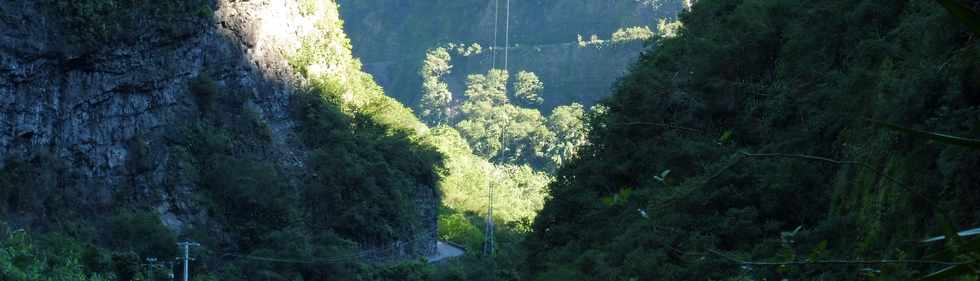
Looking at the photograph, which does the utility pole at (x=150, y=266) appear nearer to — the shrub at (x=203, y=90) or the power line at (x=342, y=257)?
the power line at (x=342, y=257)

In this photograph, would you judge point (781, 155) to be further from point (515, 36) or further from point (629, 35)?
point (515, 36)

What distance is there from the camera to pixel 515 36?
320 ft

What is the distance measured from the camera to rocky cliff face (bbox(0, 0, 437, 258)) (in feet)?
74.8

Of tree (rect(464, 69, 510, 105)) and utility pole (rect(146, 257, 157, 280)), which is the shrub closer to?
utility pole (rect(146, 257, 157, 280))

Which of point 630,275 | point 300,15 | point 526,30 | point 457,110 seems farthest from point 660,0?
point 630,275

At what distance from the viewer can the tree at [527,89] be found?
3150 inches

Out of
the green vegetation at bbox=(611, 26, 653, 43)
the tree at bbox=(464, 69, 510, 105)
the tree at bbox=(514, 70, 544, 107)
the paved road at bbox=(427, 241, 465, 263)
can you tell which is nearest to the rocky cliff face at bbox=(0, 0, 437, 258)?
the paved road at bbox=(427, 241, 465, 263)

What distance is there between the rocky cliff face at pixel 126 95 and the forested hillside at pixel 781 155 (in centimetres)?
1115

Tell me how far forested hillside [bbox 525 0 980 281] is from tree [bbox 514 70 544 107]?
5693 cm

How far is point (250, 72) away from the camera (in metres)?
31.9

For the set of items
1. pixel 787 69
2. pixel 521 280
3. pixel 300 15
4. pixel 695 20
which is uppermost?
pixel 300 15

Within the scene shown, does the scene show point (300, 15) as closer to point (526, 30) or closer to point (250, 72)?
point (250, 72)

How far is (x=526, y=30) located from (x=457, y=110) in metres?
17.8

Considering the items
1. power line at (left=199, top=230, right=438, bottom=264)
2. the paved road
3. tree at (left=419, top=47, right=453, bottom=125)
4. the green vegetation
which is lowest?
the paved road
